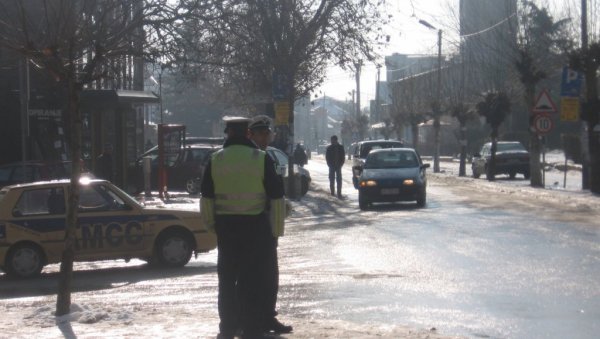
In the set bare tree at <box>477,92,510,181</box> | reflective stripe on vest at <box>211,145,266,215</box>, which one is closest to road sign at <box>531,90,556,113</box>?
bare tree at <box>477,92,510,181</box>

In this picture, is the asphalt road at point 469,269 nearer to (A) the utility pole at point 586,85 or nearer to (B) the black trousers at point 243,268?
(B) the black trousers at point 243,268

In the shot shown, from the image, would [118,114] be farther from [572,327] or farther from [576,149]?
[576,149]

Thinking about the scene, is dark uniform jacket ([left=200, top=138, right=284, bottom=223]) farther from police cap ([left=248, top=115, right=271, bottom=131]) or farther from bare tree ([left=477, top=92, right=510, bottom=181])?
bare tree ([left=477, top=92, right=510, bottom=181])

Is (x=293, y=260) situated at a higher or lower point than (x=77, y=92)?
lower

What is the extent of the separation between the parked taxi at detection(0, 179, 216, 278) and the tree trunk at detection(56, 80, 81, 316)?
4709mm

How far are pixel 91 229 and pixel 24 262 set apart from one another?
1.03 m

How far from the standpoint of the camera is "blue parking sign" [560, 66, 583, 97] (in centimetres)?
2969

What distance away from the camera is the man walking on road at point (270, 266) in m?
8.27

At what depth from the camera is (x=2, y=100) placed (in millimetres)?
31625

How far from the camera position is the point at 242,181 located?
Answer: 8.12m

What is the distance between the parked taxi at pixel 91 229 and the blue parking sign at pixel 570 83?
1688 centimetres

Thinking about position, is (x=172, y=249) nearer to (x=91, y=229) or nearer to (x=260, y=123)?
(x=91, y=229)

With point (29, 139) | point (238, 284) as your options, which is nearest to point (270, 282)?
point (238, 284)

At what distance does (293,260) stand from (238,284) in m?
7.45
